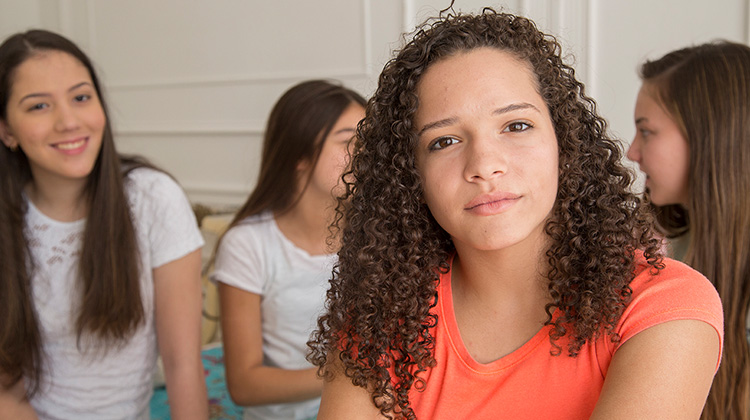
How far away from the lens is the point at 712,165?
175cm

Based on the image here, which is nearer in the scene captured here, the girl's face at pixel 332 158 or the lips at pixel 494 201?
the lips at pixel 494 201

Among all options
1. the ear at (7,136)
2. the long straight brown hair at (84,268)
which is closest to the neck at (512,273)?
the long straight brown hair at (84,268)

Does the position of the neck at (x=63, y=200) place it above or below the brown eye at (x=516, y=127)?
below

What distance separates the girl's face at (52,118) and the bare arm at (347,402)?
1074mm

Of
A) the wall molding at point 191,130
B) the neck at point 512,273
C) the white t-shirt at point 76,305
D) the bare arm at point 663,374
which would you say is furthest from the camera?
the wall molding at point 191,130

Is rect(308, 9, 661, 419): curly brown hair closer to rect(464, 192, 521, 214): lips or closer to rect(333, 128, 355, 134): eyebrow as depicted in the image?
rect(464, 192, 521, 214): lips

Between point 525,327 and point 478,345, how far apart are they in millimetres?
88

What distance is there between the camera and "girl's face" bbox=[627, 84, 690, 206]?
184 centimetres

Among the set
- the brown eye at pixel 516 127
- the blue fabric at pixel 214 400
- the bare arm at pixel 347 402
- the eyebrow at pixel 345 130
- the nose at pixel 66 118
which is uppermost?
the brown eye at pixel 516 127

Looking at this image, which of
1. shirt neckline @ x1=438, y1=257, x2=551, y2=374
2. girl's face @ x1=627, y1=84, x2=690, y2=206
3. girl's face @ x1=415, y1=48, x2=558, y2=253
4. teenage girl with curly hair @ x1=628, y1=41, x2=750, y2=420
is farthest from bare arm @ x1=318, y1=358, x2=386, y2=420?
girl's face @ x1=627, y1=84, x2=690, y2=206

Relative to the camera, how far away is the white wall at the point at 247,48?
247 cm

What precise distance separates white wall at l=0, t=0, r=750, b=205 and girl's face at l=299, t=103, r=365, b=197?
843mm

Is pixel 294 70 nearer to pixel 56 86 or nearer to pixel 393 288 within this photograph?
pixel 56 86

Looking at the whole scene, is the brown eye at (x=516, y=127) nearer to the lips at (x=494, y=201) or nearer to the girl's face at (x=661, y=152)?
the lips at (x=494, y=201)
